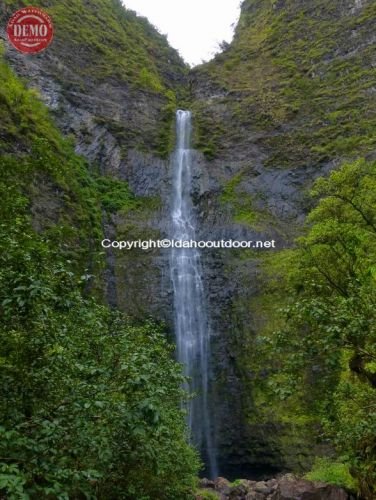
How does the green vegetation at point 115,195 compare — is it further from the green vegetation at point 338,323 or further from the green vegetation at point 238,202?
the green vegetation at point 338,323

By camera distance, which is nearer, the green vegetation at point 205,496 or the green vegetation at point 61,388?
the green vegetation at point 61,388

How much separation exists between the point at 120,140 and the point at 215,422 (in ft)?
58.1

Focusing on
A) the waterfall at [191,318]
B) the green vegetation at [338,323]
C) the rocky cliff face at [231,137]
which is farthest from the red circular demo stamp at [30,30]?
the green vegetation at [338,323]

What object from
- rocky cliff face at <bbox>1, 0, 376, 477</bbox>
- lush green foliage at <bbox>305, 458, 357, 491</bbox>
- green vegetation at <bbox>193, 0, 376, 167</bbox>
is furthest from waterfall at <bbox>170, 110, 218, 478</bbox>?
lush green foliage at <bbox>305, 458, 357, 491</bbox>

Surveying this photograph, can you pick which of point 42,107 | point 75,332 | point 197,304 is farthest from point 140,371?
point 42,107

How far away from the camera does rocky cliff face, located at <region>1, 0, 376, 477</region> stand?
21.1 meters

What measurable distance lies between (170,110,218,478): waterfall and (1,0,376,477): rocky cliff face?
49cm

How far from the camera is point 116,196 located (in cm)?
2647

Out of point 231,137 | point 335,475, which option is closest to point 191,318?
point 335,475

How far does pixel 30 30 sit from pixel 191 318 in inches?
787

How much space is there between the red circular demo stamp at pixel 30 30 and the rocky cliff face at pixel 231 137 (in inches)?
24.3

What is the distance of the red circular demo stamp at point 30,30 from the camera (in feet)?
Answer: 87.9

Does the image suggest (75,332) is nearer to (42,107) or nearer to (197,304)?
(197,304)

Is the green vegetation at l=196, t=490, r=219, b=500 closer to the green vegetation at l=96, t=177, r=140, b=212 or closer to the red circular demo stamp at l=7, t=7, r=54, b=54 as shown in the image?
the green vegetation at l=96, t=177, r=140, b=212
